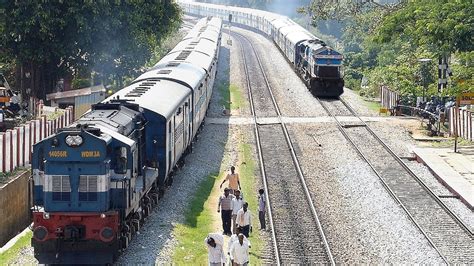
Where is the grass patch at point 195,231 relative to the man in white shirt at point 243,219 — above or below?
below

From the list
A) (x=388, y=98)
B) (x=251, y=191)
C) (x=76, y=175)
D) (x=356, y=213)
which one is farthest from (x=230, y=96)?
(x=76, y=175)

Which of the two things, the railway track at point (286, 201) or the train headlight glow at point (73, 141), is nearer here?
the train headlight glow at point (73, 141)

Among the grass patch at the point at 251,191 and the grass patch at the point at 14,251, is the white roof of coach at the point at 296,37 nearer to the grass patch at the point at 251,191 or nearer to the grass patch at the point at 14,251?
the grass patch at the point at 251,191

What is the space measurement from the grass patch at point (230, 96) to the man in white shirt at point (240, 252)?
82.5 feet

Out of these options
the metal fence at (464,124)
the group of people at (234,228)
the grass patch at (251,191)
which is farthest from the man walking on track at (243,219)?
the metal fence at (464,124)

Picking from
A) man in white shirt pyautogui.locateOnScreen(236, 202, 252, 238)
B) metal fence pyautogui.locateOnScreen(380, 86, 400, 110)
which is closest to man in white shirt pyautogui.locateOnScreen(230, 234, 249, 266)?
man in white shirt pyautogui.locateOnScreen(236, 202, 252, 238)

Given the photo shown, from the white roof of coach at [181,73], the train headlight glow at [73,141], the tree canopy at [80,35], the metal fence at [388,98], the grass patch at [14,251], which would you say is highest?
the tree canopy at [80,35]

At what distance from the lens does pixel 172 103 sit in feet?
72.4

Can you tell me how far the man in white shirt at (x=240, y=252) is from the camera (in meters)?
15.3

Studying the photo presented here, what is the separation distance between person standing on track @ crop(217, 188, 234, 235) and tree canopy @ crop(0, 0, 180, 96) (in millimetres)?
19549

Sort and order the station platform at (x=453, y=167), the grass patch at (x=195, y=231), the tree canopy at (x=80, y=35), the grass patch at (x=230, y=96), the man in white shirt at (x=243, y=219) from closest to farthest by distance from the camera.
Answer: the grass patch at (x=195, y=231)
the man in white shirt at (x=243, y=219)
the station platform at (x=453, y=167)
the tree canopy at (x=80, y=35)
the grass patch at (x=230, y=96)

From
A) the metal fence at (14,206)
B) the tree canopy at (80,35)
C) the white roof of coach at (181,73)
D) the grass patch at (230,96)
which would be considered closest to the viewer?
the metal fence at (14,206)

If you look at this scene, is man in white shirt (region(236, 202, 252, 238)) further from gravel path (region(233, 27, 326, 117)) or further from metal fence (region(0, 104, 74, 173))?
gravel path (region(233, 27, 326, 117))

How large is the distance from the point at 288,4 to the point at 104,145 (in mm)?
173371
